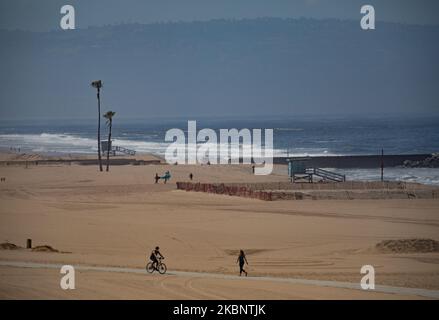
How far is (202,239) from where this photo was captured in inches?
1422

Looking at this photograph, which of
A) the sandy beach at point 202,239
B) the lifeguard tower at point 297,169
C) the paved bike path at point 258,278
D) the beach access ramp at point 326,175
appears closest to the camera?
the paved bike path at point 258,278

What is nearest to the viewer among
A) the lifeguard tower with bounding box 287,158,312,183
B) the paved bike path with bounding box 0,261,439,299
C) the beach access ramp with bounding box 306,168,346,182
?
the paved bike path with bounding box 0,261,439,299

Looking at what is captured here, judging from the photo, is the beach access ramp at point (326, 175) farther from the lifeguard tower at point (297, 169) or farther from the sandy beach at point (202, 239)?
the sandy beach at point (202, 239)

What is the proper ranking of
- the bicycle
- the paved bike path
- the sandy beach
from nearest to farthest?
the paved bike path, the sandy beach, the bicycle

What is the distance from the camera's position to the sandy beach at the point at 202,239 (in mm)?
25797

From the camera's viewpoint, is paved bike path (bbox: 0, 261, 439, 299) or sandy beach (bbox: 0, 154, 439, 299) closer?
paved bike path (bbox: 0, 261, 439, 299)

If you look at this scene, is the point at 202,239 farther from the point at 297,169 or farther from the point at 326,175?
the point at 326,175

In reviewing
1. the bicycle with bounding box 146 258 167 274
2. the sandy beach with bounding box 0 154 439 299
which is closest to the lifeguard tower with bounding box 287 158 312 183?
the sandy beach with bounding box 0 154 439 299

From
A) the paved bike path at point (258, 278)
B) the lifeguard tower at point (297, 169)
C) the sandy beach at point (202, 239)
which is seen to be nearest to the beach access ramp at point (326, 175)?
the lifeguard tower at point (297, 169)

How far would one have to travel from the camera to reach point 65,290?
24.9 metres

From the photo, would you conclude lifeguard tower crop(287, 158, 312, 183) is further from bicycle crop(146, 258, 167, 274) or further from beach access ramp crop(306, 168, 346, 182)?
bicycle crop(146, 258, 167, 274)

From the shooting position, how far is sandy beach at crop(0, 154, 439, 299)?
25797 millimetres

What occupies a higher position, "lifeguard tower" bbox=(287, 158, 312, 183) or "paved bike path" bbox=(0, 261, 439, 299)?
"lifeguard tower" bbox=(287, 158, 312, 183)
